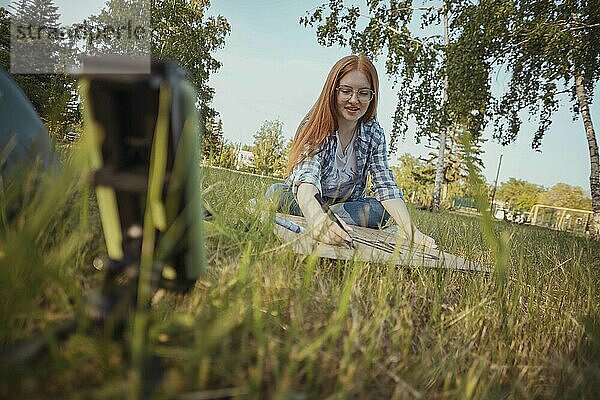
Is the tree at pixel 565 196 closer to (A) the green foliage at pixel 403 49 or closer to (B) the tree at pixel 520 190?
(B) the tree at pixel 520 190

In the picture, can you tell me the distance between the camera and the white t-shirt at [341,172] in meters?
2.36

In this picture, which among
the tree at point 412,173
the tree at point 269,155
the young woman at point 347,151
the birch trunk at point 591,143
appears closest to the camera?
the young woman at point 347,151

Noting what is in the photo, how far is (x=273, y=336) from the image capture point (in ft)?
1.89

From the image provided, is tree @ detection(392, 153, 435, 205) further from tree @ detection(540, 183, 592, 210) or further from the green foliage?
the green foliage

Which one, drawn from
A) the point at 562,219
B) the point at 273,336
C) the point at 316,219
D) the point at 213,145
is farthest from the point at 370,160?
the point at 562,219

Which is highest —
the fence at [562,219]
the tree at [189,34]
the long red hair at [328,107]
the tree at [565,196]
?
the tree at [189,34]

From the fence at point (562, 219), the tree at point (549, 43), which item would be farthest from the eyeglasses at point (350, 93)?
the fence at point (562, 219)

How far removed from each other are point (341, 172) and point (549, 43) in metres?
3.84

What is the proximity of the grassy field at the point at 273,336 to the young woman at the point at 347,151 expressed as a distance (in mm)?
905

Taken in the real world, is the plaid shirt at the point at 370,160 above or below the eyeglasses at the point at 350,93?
below

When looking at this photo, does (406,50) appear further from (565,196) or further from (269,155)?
(565,196)

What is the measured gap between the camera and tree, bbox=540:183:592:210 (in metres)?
26.5

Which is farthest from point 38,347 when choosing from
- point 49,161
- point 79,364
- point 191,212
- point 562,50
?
point 562,50

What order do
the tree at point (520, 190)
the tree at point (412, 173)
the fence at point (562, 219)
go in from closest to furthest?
the fence at point (562, 219)
the tree at point (412, 173)
the tree at point (520, 190)
